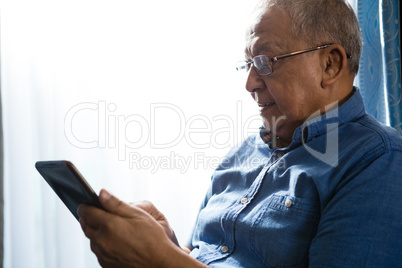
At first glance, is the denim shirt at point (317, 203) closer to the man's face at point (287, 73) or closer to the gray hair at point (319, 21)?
the man's face at point (287, 73)

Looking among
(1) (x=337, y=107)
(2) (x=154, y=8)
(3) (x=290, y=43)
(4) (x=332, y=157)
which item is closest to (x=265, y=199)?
(4) (x=332, y=157)

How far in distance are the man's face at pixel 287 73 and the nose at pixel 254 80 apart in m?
0.01

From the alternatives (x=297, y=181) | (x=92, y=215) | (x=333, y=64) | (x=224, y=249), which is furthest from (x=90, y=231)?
(x=333, y=64)

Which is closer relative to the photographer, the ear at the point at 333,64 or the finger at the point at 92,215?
the finger at the point at 92,215

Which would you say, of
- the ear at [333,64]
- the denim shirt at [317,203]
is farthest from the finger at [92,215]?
the ear at [333,64]

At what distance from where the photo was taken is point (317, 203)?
829mm

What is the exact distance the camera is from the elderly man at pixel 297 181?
74cm

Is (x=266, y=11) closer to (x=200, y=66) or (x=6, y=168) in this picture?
(x=200, y=66)

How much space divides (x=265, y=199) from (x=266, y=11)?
0.50m

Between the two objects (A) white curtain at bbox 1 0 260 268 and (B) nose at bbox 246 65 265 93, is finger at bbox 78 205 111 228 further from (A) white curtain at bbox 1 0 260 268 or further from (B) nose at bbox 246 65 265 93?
(A) white curtain at bbox 1 0 260 268

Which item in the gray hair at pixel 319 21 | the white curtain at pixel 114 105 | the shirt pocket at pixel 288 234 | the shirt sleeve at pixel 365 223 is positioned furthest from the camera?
the white curtain at pixel 114 105

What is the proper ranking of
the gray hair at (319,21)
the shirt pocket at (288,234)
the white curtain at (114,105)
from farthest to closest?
the white curtain at (114,105)
the gray hair at (319,21)
the shirt pocket at (288,234)

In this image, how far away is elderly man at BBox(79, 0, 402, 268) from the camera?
74 centimetres

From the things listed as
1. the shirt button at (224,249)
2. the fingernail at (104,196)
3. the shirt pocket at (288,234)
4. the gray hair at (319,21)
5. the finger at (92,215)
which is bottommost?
the shirt button at (224,249)
